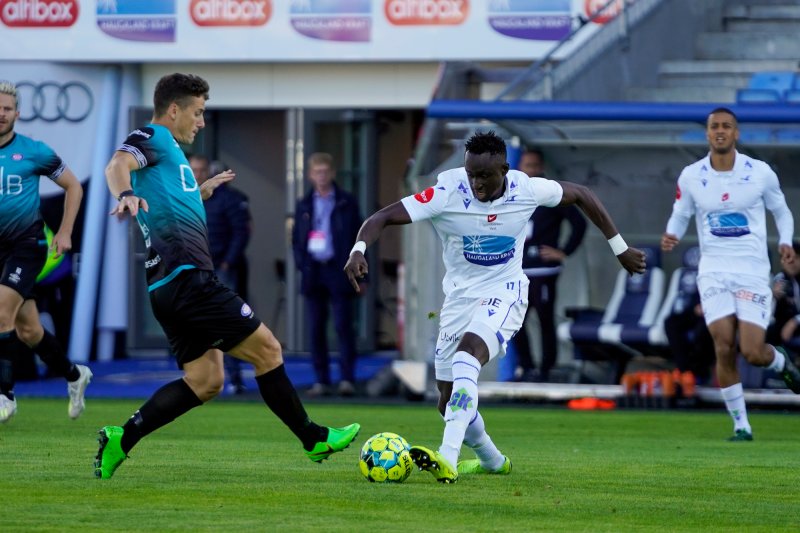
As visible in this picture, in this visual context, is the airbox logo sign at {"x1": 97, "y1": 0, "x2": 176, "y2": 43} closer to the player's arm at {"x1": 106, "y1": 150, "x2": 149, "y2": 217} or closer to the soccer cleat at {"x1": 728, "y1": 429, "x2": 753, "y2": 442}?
the soccer cleat at {"x1": 728, "y1": 429, "x2": 753, "y2": 442}

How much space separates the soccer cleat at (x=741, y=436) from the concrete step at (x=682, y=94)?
706 cm

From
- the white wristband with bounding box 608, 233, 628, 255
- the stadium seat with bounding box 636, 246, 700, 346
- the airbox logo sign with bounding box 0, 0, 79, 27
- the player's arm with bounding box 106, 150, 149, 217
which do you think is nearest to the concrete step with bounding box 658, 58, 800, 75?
the stadium seat with bounding box 636, 246, 700, 346

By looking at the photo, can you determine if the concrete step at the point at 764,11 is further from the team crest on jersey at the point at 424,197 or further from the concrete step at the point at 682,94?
the team crest on jersey at the point at 424,197

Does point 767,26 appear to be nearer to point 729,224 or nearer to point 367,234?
point 729,224

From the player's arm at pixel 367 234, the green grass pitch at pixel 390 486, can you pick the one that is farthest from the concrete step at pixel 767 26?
the player's arm at pixel 367 234

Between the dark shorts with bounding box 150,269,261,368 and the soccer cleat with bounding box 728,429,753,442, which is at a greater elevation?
the dark shorts with bounding box 150,269,261,368

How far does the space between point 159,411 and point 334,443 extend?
921 mm

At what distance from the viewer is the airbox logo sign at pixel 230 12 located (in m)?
19.5

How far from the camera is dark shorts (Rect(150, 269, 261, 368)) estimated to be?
8273mm

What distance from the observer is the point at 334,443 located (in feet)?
Result: 28.3

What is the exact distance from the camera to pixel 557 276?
17.2m

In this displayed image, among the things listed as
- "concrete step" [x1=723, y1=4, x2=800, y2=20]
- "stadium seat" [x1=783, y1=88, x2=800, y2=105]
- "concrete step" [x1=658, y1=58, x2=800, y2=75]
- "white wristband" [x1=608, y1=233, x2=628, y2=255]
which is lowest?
"white wristband" [x1=608, y1=233, x2=628, y2=255]

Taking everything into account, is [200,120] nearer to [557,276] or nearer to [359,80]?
[557,276]

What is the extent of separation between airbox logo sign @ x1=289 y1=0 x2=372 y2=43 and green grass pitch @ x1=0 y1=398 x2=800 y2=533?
7195mm
